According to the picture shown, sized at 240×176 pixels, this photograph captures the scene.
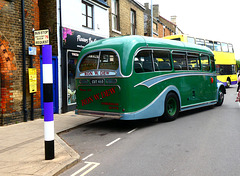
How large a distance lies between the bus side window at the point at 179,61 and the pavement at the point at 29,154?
173 inches

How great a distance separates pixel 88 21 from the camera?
13.8 metres

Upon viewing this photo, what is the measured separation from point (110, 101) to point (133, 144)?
6.39ft

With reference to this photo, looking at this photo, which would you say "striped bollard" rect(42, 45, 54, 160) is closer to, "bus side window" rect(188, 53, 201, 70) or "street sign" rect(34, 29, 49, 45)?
"street sign" rect(34, 29, 49, 45)

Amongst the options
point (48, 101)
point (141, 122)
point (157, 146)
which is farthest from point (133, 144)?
point (141, 122)

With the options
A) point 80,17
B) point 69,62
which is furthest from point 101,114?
point 80,17

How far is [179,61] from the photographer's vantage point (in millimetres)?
9523

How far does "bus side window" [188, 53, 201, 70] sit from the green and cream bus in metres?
0.18

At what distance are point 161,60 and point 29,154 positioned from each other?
522cm

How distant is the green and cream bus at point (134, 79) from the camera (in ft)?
24.0

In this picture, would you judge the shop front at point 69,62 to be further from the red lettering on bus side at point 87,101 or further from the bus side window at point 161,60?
the bus side window at point 161,60

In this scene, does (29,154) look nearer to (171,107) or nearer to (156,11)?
(171,107)

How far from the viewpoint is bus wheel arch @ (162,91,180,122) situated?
28.2 feet

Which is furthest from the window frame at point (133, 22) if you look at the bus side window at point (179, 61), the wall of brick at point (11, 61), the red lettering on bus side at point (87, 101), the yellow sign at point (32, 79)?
the red lettering on bus side at point (87, 101)

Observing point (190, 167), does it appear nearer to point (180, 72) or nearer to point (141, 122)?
point (141, 122)
